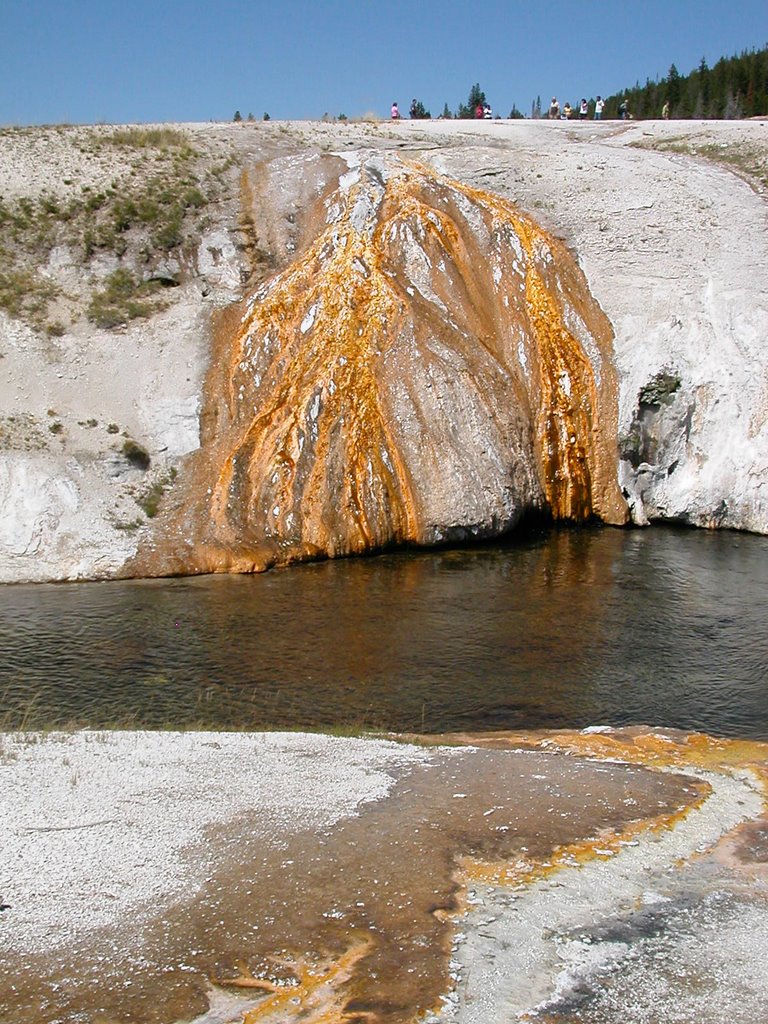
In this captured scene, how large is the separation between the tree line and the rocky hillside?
3959cm

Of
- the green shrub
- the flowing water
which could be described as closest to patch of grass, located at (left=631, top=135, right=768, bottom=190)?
the flowing water

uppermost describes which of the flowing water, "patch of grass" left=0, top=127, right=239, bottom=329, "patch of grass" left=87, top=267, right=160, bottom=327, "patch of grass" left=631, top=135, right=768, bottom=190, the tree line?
the tree line

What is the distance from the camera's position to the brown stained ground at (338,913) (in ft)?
22.9

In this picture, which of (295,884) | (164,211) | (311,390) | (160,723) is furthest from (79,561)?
(295,884)

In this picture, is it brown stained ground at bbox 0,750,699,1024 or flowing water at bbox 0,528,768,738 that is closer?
brown stained ground at bbox 0,750,699,1024

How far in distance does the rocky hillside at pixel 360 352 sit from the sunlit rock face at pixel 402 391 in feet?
0.24

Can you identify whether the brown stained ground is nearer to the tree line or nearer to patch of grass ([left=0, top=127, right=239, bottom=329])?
patch of grass ([left=0, top=127, right=239, bottom=329])

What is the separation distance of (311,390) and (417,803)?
17306 mm

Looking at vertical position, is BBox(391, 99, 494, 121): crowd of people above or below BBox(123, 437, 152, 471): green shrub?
above

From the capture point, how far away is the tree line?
69375 mm

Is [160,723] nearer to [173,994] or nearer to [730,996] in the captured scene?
[173,994]

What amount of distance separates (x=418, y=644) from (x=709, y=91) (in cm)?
6914

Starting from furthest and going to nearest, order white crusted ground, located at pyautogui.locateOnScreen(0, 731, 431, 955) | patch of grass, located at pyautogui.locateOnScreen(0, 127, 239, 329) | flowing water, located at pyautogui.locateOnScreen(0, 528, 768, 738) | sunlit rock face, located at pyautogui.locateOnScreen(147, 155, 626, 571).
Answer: patch of grass, located at pyautogui.locateOnScreen(0, 127, 239, 329)
sunlit rock face, located at pyautogui.locateOnScreen(147, 155, 626, 571)
flowing water, located at pyautogui.locateOnScreen(0, 528, 768, 738)
white crusted ground, located at pyautogui.locateOnScreen(0, 731, 431, 955)

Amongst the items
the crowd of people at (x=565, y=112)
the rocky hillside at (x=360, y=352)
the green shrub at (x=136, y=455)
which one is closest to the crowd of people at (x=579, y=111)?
the crowd of people at (x=565, y=112)
